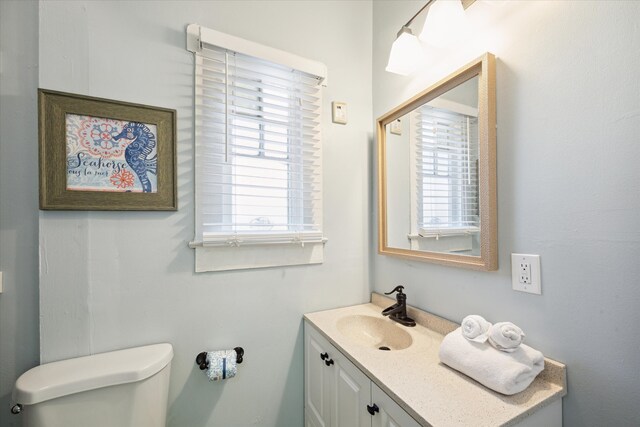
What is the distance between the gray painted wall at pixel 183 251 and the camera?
958mm

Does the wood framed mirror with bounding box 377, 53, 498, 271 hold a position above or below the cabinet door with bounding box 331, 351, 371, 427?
above

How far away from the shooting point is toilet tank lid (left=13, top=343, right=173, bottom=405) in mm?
797

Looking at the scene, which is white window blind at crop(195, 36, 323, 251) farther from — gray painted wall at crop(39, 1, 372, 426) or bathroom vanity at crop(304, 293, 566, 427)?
bathroom vanity at crop(304, 293, 566, 427)

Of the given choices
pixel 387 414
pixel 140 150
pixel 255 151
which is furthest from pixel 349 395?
pixel 140 150

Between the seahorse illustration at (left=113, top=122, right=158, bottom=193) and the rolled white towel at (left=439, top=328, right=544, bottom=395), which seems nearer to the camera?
the rolled white towel at (left=439, top=328, right=544, bottom=395)

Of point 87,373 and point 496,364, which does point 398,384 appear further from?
point 87,373

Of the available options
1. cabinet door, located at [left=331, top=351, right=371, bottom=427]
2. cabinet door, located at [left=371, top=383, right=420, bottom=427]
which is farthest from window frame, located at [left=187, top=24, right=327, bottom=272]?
cabinet door, located at [left=371, top=383, right=420, bottom=427]

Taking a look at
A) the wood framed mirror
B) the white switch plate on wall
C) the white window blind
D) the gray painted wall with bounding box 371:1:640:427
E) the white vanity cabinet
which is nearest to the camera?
the gray painted wall with bounding box 371:1:640:427

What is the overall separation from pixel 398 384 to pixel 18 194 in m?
1.45

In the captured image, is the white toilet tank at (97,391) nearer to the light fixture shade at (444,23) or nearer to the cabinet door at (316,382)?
the cabinet door at (316,382)

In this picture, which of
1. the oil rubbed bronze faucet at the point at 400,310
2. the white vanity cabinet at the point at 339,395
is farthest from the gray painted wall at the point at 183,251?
the oil rubbed bronze faucet at the point at 400,310

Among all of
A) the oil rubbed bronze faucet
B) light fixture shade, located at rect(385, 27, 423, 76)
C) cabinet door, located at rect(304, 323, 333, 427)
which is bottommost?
cabinet door, located at rect(304, 323, 333, 427)

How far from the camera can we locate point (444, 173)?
1.14 meters

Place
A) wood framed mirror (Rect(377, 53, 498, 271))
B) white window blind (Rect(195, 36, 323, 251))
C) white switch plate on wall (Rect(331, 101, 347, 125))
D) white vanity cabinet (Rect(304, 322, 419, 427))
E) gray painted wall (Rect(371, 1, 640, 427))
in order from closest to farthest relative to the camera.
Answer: gray painted wall (Rect(371, 1, 640, 427))
white vanity cabinet (Rect(304, 322, 419, 427))
wood framed mirror (Rect(377, 53, 498, 271))
white window blind (Rect(195, 36, 323, 251))
white switch plate on wall (Rect(331, 101, 347, 125))
